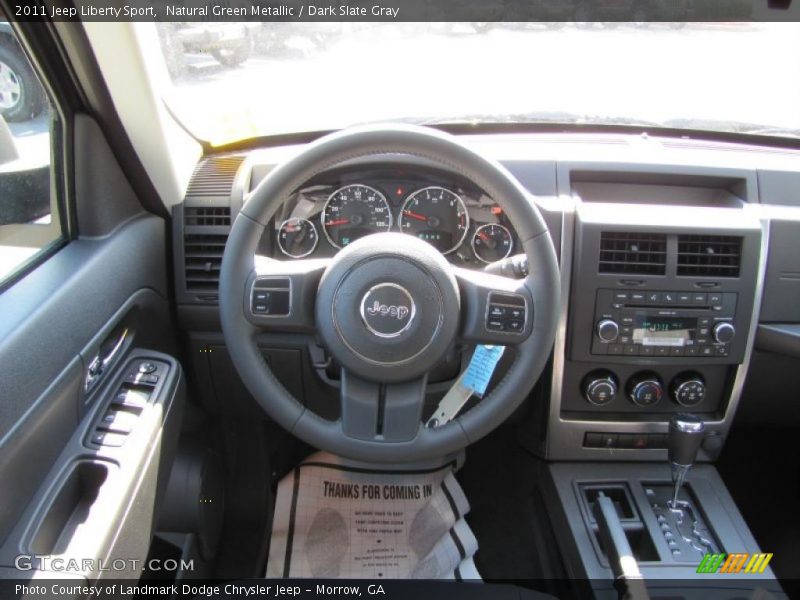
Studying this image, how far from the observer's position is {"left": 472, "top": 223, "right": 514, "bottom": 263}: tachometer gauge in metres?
1.76

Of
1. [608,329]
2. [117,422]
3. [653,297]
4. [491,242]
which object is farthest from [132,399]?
[653,297]

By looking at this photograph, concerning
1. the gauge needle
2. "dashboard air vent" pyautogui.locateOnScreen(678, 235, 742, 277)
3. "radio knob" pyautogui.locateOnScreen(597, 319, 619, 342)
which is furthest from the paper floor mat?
"dashboard air vent" pyautogui.locateOnScreen(678, 235, 742, 277)

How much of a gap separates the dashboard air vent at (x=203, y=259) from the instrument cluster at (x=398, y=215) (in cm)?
19

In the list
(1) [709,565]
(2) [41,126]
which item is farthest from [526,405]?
(2) [41,126]

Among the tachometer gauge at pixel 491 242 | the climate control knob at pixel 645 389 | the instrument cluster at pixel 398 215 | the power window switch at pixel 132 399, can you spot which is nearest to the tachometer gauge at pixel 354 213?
the instrument cluster at pixel 398 215

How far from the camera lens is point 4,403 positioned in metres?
1.18

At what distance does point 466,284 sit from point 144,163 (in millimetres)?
920

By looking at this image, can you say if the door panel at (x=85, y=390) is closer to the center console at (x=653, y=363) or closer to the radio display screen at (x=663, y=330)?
the center console at (x=653, y=363)

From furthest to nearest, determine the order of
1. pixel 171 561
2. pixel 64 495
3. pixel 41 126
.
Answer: pixel 171 561 → pixel 41 126 → pixel 64 495

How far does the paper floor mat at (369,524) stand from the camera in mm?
1979

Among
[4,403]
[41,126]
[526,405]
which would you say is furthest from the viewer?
[526,405]

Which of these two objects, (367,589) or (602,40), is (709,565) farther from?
(602,40)

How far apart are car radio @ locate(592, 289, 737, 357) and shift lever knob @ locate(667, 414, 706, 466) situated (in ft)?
0.60

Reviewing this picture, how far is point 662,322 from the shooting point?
5.94 ft
